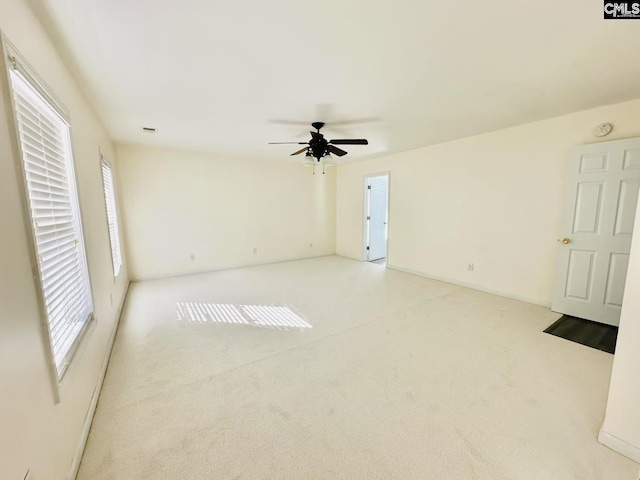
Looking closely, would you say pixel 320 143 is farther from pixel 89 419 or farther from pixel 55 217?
pixel 89 419

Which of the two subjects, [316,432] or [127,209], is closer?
[316,432]

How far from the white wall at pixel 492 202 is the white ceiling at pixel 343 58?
33 cm

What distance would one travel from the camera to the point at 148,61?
186cm

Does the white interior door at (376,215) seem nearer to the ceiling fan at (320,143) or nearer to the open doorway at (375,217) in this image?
the open doorway at (375,217)

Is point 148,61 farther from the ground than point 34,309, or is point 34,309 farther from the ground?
point 148,61

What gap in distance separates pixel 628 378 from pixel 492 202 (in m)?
2.75

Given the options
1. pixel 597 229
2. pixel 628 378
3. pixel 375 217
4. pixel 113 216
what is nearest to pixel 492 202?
pixel 597 229

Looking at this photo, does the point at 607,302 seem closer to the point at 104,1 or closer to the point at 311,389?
the point at 311,389

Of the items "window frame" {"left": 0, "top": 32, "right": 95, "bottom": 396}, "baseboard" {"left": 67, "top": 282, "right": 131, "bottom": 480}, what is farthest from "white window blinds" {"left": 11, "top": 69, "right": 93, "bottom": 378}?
"baseboard" {"left": 67, "top": 282, "right": 131, "bottom": 480}

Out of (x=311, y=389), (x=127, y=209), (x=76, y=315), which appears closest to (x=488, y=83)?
(x=311, y=389)

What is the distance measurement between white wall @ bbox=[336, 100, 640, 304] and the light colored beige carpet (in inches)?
27.7

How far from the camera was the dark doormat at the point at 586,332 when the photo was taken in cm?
246

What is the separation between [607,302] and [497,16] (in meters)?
3.11

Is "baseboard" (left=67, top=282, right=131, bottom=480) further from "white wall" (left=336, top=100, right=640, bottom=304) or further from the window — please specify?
"white wall" (left=336, top=100, right=640, bottom=304)
